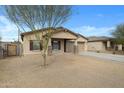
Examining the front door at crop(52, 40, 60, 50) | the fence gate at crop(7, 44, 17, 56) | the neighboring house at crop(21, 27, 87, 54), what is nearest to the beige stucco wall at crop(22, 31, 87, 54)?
the neighboring house at crop(21, 27, 87, 54)

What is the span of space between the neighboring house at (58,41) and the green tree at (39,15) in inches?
211

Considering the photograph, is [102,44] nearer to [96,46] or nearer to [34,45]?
[96,46]

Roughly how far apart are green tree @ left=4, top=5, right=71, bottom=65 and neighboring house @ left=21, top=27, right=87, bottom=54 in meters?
5.36

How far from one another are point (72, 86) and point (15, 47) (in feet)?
49.1

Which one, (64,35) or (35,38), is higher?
(64,35)

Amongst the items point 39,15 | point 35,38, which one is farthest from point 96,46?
point 39,15

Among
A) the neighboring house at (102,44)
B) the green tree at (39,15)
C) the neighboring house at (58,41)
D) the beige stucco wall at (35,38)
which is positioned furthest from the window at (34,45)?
the neighboring house at (102,44)

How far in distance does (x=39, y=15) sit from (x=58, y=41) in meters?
10.5

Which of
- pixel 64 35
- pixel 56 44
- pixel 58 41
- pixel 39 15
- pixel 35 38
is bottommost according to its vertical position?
pixel 56 44

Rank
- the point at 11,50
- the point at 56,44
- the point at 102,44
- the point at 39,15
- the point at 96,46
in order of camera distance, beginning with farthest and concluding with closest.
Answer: the point at 96,46, the point at 102,44, the point at 56,44, the point at 11,50, the point at 39,15

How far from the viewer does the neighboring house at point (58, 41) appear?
2034 cm

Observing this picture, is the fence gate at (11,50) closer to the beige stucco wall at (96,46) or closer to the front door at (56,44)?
the front door at (56,44)

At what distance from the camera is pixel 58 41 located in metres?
22.9
